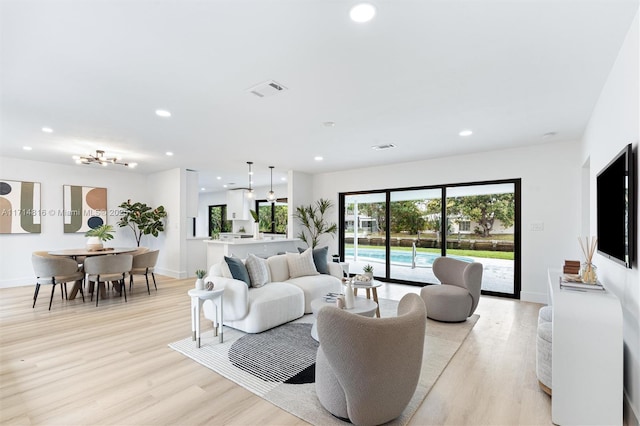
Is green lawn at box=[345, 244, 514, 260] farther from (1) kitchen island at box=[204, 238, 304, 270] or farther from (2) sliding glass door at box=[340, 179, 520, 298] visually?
(1) kitchen island at box=[204, 238, 304, 270]

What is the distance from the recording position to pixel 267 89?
295 cm

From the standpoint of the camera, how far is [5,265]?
6191mm

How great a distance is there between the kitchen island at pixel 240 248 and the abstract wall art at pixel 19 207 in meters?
3.83

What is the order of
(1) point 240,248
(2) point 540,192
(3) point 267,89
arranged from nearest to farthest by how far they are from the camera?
1. (3) point 267,89
2. (2) point 540,192
3. (1) point 240,248

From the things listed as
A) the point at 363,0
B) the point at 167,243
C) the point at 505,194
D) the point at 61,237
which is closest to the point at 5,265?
the point at 61,237

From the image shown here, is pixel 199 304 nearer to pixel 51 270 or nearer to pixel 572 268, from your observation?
pixel 51 270

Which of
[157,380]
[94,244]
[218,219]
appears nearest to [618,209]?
[157,380]

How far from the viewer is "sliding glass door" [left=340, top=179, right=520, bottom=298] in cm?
562

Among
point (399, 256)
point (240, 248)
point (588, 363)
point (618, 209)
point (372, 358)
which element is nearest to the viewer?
point (372, 358)

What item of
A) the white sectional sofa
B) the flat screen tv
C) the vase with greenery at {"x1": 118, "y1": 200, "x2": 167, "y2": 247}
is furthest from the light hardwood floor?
the vase with greenery at {"x1": 118, "y1": 200, "x2": 167, "y2": 247}

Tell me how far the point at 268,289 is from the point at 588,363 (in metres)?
3.16

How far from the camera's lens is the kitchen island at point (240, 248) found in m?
5.70

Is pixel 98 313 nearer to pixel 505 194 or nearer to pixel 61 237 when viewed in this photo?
pixel 61 237

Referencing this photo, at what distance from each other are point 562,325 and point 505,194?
410 cm
